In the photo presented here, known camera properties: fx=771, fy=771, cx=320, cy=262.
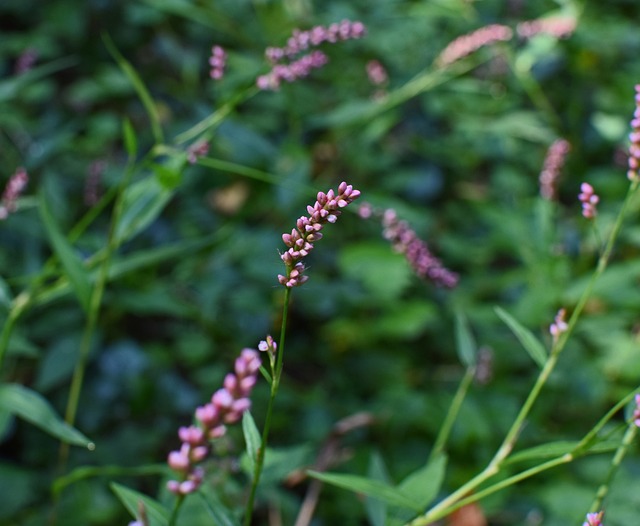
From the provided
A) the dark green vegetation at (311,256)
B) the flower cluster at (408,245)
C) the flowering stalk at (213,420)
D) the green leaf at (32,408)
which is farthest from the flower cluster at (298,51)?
the flowering stalk at (213,420)

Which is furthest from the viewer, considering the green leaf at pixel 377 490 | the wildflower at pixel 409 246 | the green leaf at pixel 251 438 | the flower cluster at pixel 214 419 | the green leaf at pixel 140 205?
the green leaf at pixel 140 205

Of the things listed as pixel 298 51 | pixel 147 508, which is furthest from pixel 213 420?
pixel 298 51

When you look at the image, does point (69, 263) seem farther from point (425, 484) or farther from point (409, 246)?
point (425, 484)

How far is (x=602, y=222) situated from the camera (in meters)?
2.74

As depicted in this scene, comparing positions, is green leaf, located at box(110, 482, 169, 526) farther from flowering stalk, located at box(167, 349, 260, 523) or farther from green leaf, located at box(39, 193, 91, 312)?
green leaf, located at box(39, 193, 91, 312)

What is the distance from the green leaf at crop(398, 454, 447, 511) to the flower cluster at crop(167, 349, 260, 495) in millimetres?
548

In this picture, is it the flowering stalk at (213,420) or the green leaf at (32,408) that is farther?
the green leaf at (32,408)

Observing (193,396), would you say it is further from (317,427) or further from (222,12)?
(222,12)

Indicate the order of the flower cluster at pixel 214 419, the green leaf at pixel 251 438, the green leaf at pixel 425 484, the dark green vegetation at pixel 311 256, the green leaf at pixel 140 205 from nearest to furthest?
the flower cluster at pixel 214 419 < the green leaf at pixel 251 438 < the green leaf at pixel 425 484 < the green leaf at pixel 140 205 < the dark green vegetation at pixel 311 256

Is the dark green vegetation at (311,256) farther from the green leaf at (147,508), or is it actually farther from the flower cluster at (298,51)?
the green leaf at (147,508)

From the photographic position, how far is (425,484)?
122 centimetres

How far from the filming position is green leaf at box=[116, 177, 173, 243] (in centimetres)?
151

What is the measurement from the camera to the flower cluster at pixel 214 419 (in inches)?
24.1

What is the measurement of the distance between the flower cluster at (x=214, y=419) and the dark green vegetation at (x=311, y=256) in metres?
0.78
